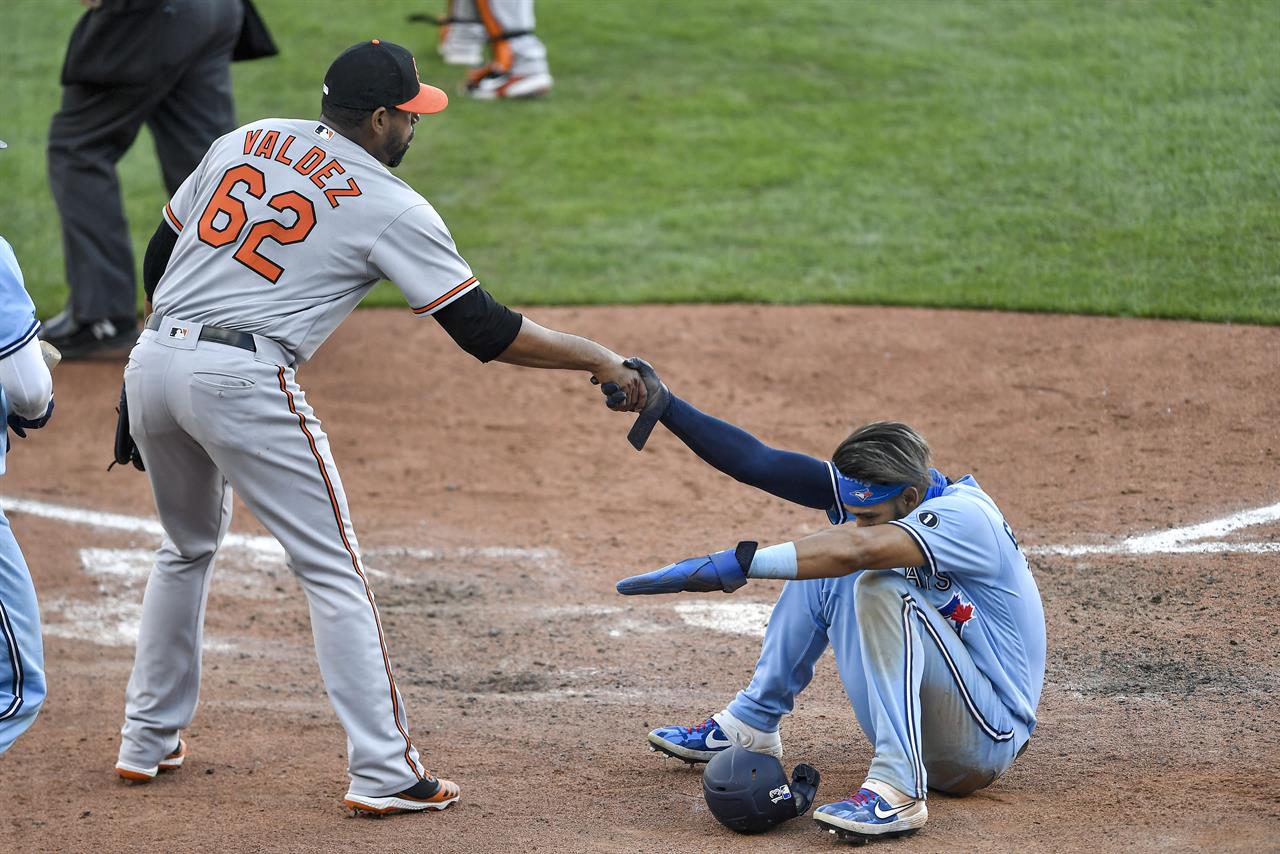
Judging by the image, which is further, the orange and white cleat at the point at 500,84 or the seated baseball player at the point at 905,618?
the orange and white cleat at the point at 500,84

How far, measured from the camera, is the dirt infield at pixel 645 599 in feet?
11.8


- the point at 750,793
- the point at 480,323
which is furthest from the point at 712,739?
the point at 480,323

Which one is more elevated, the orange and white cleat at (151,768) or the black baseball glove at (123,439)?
the black baseball glove at (123,439)

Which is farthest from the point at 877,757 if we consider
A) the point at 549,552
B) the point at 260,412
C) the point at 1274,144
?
the point at 1274,144

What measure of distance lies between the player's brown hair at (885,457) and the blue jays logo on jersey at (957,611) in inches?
10.8

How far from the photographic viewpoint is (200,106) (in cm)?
727

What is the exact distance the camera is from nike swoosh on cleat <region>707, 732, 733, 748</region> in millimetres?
3793

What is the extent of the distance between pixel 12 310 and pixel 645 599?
9.17 feet

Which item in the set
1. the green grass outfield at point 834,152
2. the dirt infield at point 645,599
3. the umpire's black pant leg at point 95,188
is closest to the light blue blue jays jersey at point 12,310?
the dirt infield at point 645,599

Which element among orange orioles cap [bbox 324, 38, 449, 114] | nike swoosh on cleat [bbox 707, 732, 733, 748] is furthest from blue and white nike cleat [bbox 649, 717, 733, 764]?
orange orioles cap [bbox 324, 38, 449, 114]

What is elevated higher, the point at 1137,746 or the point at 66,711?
the point at 1137,746

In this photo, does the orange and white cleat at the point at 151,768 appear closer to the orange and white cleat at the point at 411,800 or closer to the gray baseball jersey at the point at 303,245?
the orange and white cleat at the point at 411,800

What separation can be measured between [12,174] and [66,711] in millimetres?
6684

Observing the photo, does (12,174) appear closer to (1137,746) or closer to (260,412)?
(260,412)
